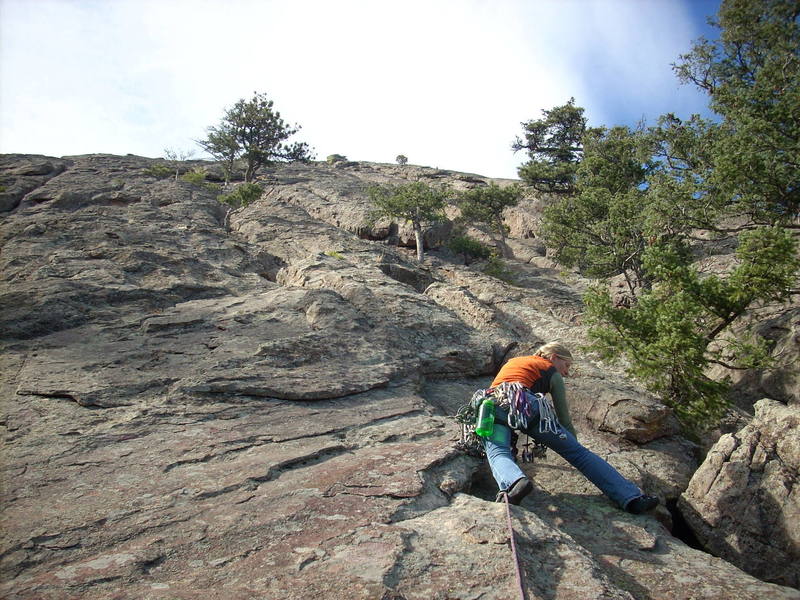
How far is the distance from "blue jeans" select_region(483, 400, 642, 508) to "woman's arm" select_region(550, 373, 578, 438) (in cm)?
24

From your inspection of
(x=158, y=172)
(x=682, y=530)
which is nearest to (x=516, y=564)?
(x=682, y=530)

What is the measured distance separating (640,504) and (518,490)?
1990 millimetres

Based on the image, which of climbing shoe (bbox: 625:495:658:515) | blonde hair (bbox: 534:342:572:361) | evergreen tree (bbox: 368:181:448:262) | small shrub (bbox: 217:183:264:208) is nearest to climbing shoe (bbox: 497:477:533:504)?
climbing shoe (bbox: 625:495:658:515)

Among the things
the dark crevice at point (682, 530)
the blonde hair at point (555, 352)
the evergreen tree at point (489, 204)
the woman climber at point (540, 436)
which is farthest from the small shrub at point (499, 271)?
the woman climber at point (540, 436)

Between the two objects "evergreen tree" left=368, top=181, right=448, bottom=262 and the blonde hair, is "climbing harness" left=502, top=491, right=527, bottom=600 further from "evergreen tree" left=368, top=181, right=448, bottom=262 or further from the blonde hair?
"evergreen tree" left=368, top=181, right=448, bottom=262

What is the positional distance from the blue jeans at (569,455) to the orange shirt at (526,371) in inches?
17.4

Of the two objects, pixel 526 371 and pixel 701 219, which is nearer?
pixel 526 371

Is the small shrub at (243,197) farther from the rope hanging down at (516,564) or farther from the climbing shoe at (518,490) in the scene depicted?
the rope hanging down at (516,564)

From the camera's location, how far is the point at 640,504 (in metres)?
5.83

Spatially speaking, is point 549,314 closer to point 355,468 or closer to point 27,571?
point 355,468

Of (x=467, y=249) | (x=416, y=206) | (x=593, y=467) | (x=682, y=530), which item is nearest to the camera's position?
(x=593, y=467)

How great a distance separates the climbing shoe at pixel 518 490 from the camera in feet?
→ 16.7

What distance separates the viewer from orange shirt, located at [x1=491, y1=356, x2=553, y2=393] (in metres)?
6.40

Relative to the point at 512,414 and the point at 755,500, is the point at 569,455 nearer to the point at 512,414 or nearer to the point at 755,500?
the point at 512,414
